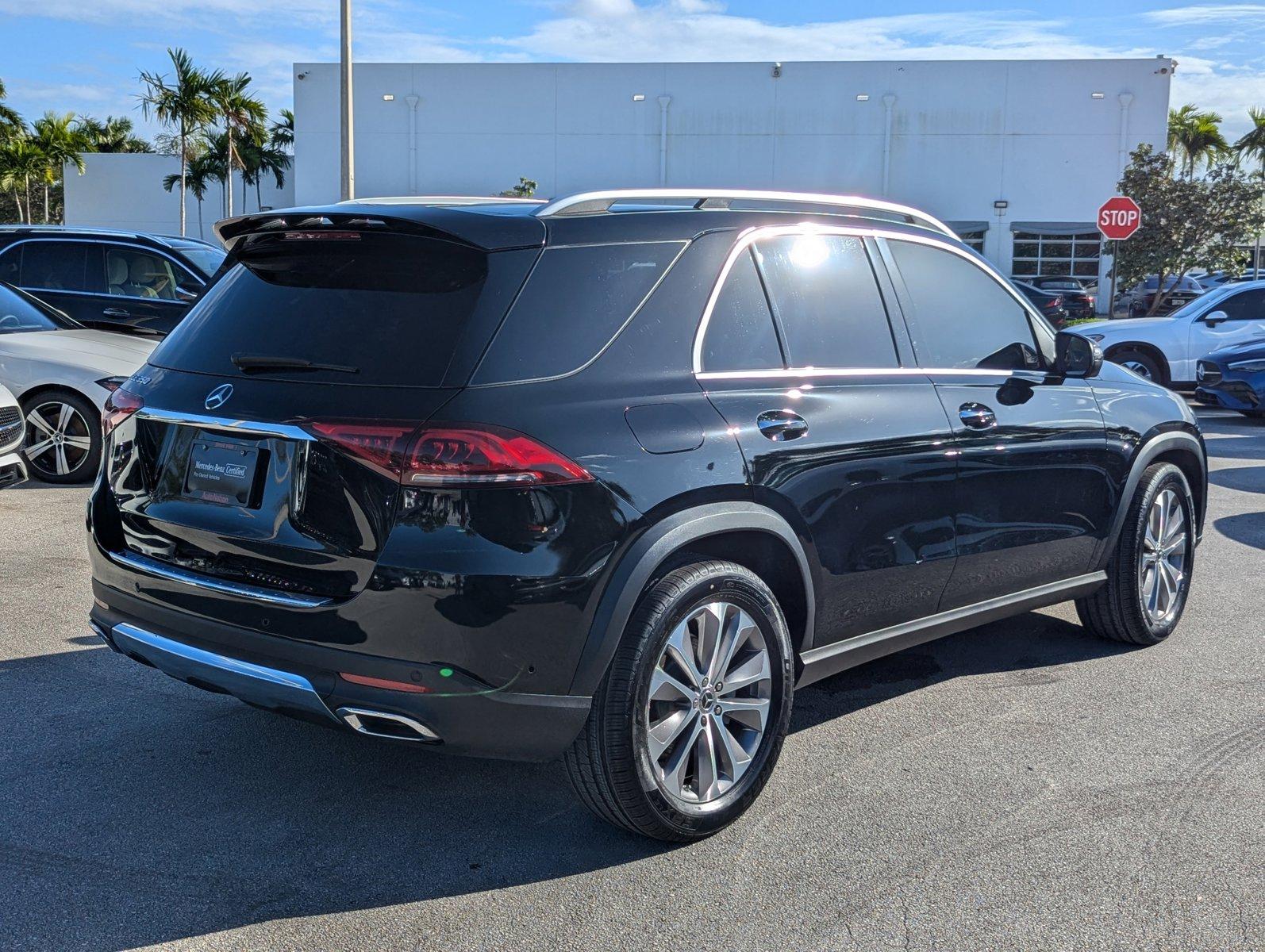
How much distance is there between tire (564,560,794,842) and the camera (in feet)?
10.9

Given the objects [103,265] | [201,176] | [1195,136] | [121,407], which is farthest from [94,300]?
[1195,136]

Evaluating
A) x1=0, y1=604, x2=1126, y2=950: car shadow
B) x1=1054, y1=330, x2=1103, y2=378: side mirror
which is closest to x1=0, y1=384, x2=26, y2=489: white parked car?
x1=0, y1=604, x2=1126, y2=950: car shadow

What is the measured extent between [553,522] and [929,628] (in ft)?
5.94

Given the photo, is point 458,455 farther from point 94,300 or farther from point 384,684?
point 94,300

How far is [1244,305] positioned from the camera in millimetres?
16250

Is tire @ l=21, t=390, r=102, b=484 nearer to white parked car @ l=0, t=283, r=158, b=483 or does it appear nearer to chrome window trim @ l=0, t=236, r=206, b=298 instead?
white parked car @ l=0, t=283, r=158, b=483

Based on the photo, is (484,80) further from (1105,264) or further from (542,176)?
(1105,264)

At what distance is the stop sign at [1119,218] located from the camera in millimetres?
20781

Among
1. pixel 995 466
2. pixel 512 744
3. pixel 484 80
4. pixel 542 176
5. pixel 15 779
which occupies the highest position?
pixel 484 80

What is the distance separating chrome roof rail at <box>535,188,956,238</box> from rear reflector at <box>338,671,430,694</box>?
130 centimetres

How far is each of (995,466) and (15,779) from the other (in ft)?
11.0

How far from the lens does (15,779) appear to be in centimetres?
387

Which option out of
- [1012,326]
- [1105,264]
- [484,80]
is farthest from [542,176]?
[1012,326]

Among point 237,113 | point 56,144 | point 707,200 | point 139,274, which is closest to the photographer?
point 707,200
